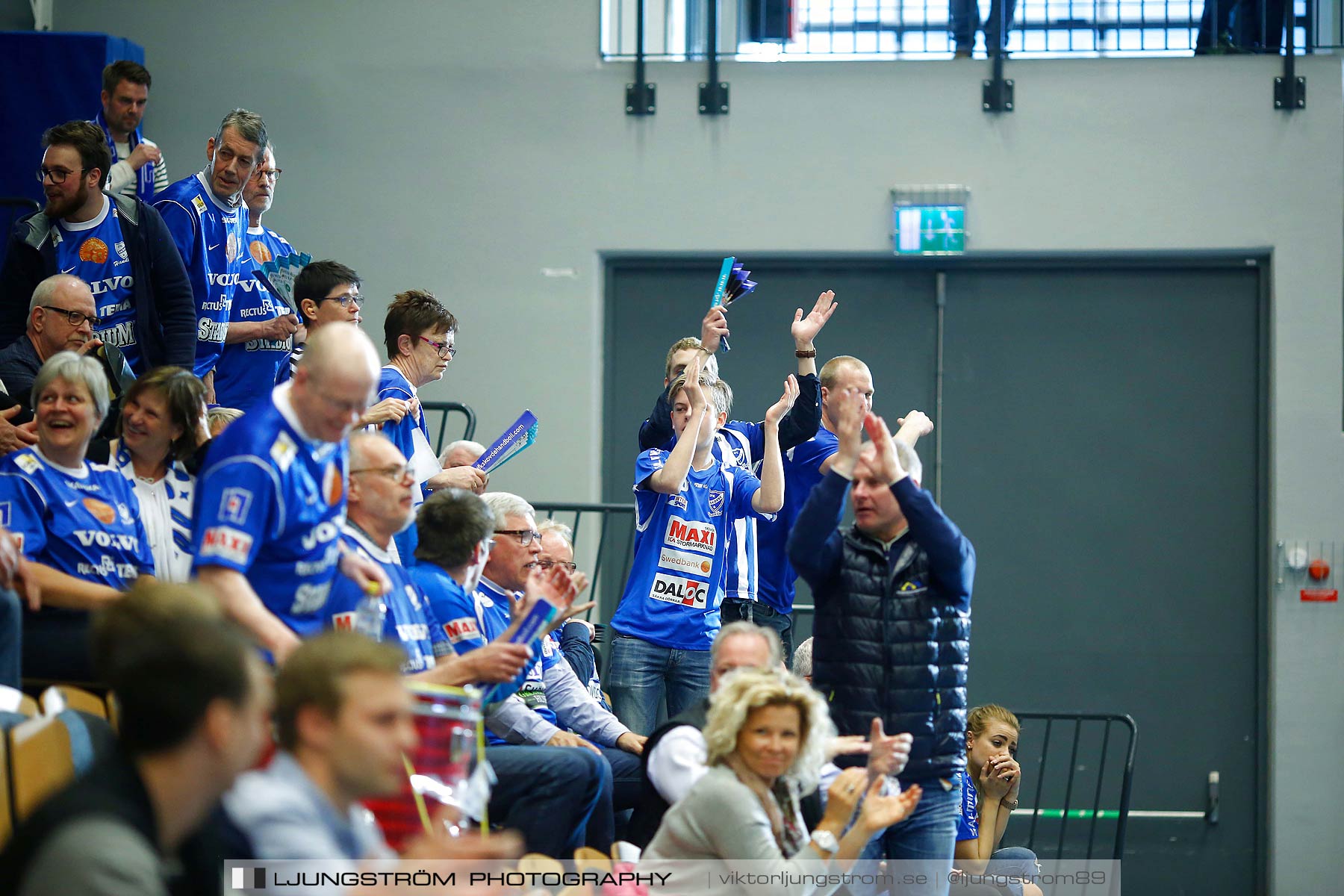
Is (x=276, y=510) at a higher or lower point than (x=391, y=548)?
higher

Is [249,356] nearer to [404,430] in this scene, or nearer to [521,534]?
[404,430]

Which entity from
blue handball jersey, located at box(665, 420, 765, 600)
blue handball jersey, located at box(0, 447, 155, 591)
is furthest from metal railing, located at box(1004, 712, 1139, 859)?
blue handball jersey, located at box(0, 447, 155, 591)

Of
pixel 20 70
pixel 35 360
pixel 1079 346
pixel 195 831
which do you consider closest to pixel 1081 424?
pixel 1079 346

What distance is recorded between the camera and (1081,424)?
769 centimetres

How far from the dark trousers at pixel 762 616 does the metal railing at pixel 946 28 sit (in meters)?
3.33

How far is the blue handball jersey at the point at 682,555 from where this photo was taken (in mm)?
5133

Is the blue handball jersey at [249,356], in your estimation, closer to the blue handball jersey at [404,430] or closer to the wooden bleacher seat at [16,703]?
the blue handball jersey at [404,430]

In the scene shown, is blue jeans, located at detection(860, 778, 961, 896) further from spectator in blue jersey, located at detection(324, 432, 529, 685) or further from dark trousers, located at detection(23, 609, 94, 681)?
dark trousers, located at detection(23, 609, 94, 681)

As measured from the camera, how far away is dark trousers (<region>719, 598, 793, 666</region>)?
536 centimetres

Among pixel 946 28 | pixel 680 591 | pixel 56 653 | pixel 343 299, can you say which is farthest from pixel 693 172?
pixel 56 653

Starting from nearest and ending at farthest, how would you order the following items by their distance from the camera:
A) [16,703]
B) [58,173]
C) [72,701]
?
[16,703] → [72,701] → [58,173]

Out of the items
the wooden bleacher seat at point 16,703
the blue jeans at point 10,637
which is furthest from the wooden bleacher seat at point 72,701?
the blue jeans at point 10,637

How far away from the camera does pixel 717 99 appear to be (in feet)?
25.2

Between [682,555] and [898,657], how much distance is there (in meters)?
1.51
